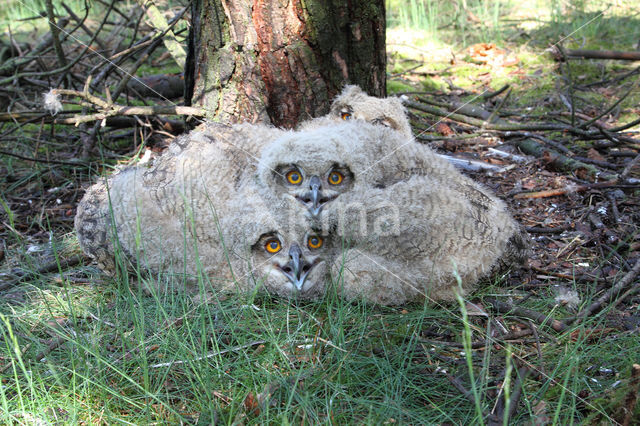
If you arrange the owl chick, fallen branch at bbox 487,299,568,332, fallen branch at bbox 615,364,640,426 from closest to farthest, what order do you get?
fallen branch at bbox 615,364,640,426 < fallen branch at bbox 487,299,568,332 < the owl chick

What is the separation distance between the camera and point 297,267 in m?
2.96

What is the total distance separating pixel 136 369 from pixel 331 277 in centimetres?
103

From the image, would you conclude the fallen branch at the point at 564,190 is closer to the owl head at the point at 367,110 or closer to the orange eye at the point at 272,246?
the owl head at the point at 367,110

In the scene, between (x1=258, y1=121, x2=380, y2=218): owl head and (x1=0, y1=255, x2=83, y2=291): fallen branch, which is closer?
(x1=258, y1=121, x2=380, y2=218): owl head

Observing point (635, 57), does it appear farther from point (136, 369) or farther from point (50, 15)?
point (50, 15)

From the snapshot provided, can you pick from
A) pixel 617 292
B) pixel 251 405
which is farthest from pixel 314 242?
pixel 617 292

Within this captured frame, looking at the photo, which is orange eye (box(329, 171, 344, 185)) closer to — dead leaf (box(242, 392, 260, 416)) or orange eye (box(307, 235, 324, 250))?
orange eye (box(307, 235, 324, 250))

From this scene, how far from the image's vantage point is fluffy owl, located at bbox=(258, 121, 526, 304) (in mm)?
2926

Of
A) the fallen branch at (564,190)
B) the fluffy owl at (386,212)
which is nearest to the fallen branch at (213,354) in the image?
the fluffy owl at (386,212)

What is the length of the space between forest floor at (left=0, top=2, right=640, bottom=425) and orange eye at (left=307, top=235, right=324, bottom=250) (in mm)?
275

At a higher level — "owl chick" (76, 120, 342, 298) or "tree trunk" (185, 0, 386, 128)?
"tree trunk" (185, 0, 386, 128)

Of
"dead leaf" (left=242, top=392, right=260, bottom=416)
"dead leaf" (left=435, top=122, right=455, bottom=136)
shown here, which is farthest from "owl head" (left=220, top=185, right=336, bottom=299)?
"dead leaf" (left=435, top=122, right=455, bottom=136)

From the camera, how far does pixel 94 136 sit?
17.1 feet

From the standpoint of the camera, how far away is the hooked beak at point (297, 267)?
9.72 ft
